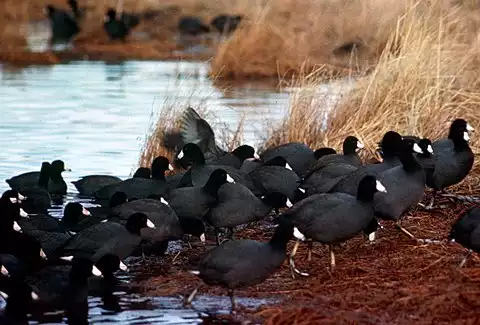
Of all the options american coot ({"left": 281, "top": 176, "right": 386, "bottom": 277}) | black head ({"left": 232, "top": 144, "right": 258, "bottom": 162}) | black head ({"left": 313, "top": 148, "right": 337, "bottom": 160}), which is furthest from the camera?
black head ({"left": 232, "top": 144, "right": 258, "bottom": 162})

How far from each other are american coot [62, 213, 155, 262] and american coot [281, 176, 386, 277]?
1.31 metres

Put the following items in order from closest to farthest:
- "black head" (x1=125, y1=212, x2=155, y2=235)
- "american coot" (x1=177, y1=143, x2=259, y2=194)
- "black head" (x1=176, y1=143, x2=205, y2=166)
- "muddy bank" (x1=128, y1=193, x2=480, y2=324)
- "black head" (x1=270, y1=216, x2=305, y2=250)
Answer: "muddy bank" (x1=128, y1=193, x2=480, y2=324) → "black head" (x1=270, y1=216, x2=305, y2=250) → "black head" (x1=125, y1=212, x2=155, y2=235) → "american coot" (x1=177, y1=143, x2=259, y2=194) → "black head" (x1=176, y1=143, x2=205, y2=166)

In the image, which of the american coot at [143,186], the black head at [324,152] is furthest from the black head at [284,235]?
the black head at [324,152]

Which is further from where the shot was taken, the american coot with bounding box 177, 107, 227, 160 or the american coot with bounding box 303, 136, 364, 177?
the american coot with bounding box 177, 107, 227, 160

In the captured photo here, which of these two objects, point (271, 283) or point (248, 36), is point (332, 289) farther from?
point (248, 36)

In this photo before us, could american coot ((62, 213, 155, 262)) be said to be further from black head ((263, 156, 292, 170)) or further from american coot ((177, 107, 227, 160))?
american coot ((177, 107, 227, 160))

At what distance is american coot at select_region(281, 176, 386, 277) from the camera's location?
898 cm

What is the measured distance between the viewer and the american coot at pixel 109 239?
31.0ft

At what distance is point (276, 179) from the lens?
37.5 ft

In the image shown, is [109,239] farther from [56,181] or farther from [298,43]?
[298,43]

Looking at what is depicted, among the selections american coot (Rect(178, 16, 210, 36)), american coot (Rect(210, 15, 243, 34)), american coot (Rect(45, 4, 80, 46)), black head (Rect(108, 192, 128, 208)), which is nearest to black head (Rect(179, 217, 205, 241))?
black head (Rect(108, 192, 128, 208))

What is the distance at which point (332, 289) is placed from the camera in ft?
27.9

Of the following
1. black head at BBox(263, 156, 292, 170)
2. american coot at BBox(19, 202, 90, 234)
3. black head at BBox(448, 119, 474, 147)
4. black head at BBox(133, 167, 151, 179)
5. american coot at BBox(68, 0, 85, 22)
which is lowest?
american coot at BBox(19, 202, 90, 234)

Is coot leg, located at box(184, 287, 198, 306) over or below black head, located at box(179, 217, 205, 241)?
below
